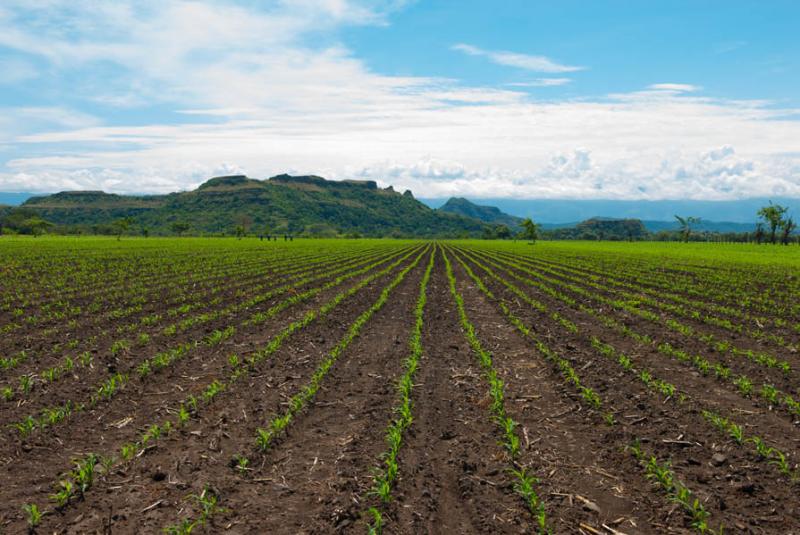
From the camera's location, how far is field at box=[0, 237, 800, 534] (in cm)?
519

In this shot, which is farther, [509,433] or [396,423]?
[396,423]

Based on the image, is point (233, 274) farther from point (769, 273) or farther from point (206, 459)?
point (769, 273)

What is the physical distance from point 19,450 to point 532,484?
277 inches

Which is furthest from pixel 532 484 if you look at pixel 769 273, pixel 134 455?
pixel 769 273

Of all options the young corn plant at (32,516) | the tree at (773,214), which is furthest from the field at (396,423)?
the tree at (773,214)

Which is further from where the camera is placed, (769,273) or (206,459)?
(769,273)

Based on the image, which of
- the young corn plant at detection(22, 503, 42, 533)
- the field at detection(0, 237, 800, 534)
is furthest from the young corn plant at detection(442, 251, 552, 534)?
the young corn plant at detection(22, 503, 42, 533)

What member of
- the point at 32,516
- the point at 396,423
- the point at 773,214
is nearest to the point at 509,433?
the point at 396,423

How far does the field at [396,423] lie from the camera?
5191 millimetres

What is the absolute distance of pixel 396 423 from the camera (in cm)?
750

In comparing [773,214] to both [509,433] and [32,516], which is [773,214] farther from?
[32,516]

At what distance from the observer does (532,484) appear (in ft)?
18.9

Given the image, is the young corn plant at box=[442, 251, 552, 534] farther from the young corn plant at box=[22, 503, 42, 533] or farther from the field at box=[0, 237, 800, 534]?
the young corn plant at box=[22, 503, 42, 533]

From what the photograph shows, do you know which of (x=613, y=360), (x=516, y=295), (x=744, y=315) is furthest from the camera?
(x=516, y=295)
